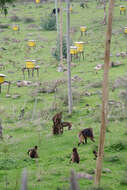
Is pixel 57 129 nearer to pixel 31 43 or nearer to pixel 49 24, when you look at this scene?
pixel 31 43

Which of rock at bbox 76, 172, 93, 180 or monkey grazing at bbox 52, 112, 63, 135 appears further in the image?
monkey grazing at bbox 52, 112, 63, 135

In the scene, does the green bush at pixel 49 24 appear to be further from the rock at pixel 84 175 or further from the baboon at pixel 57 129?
the rock at pixel 84 175

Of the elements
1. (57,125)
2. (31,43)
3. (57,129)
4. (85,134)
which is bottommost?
(31,43)

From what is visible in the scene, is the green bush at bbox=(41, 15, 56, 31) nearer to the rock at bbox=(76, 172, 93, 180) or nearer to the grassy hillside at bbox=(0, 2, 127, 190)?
the grassy hillside at bbox=(0, 2, 127, 190)

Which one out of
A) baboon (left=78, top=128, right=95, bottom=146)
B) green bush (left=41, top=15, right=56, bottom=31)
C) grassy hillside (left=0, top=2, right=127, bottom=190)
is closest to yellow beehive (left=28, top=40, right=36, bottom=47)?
grassy hillside (left=0, top=2, right=127, bottom=190)

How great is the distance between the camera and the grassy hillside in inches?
440

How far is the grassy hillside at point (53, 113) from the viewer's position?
1118 centimetres

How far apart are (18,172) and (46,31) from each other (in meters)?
36.8

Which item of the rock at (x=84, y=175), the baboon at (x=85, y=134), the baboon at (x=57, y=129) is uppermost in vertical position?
the rock at (x=84, y=175)

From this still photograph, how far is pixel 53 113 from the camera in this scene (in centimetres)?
2023

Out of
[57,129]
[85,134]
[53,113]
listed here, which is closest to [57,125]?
[57,129]

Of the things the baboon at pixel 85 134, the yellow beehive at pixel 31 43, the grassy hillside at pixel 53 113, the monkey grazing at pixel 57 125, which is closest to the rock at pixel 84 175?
the grassy hillside at pixel 53 113

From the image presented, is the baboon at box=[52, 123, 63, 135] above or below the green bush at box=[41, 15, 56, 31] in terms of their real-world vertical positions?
above

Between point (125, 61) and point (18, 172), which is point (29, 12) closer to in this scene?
point (125, 61)
